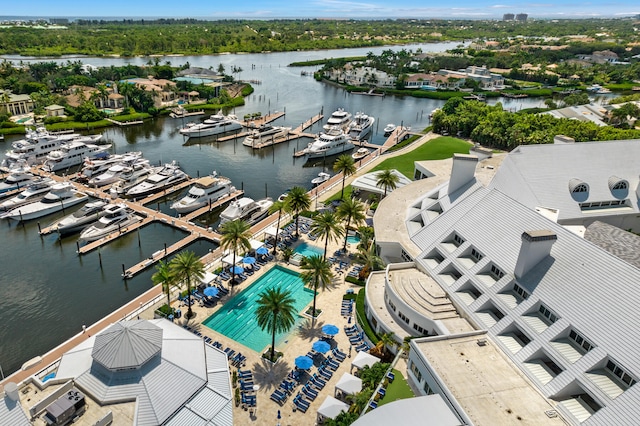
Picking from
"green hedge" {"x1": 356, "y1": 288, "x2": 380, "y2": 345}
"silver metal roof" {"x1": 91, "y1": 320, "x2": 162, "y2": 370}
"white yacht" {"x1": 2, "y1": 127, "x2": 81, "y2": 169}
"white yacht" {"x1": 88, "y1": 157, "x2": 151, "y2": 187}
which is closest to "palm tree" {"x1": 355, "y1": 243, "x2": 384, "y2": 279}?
"green hedge" {"x1": 356, "y1": 288, "x2": 380, "y2": 345}

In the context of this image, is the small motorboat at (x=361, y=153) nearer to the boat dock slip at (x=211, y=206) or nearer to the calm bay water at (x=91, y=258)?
the calm bay water at (x=91, y=258)

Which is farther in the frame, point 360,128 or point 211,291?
point 360,128

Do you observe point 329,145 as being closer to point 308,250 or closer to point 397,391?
point 308,250

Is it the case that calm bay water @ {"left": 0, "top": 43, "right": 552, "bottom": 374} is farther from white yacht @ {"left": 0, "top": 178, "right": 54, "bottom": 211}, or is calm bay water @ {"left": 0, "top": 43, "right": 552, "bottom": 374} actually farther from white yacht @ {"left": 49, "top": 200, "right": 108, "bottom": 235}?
white yacht @ {"left": 0, "top": 178, "right": 54, "bottom": 211}

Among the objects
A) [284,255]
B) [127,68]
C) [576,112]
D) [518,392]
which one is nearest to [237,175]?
[284,255]

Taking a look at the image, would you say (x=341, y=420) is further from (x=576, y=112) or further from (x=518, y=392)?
(x=576, y=112)

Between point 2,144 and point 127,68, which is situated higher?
point 127,68

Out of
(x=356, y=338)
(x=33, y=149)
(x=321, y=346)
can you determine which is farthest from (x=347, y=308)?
(x=33, y=149)
